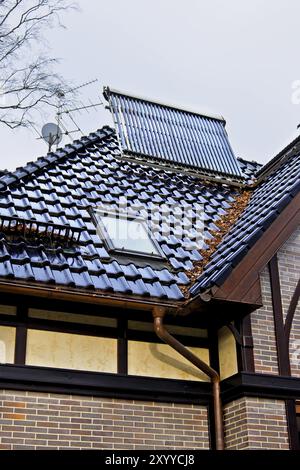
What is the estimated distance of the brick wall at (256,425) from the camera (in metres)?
7.91

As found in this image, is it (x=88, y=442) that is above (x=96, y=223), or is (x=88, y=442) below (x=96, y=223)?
below

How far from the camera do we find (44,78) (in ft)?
28.4

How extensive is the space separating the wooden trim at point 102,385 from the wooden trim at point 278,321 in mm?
928

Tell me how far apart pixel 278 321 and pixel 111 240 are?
236cm

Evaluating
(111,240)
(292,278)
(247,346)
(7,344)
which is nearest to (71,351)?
(7,344)

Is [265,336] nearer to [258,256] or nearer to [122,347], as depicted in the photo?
[258,256]

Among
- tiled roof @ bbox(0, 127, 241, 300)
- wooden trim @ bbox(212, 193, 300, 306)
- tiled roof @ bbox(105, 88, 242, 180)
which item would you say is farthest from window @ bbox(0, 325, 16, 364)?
tiled roof @ bbox(105, 88, 242, 180)

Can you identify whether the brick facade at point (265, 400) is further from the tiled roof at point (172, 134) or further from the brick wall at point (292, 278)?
the tiled roof at point (172, 134)

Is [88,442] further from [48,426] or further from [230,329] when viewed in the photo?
[230,329]

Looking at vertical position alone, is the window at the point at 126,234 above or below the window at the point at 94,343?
above

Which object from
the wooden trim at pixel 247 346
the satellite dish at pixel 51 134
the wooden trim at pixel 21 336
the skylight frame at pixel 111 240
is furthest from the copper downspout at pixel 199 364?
the satellite dish at pixel 51 134
